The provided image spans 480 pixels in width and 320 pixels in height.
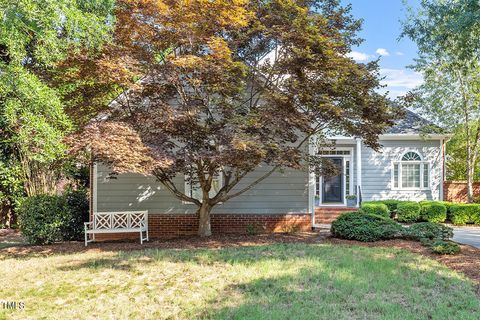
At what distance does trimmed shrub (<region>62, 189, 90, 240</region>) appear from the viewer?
10.5 m

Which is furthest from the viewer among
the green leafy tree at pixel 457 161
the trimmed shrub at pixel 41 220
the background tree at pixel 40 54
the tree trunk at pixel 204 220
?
the green leafy tree at pixel 457 161

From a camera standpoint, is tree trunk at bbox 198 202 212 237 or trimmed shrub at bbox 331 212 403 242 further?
tree trunk at bbox 198 202 212 237

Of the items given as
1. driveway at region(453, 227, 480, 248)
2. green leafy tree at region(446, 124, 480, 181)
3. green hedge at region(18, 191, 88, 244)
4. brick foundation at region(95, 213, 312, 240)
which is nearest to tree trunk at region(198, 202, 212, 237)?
brick foundation at region(95, 213, 312, 240)

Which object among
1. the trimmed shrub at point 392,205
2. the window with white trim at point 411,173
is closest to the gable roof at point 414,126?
the window with white trim at point 411,173

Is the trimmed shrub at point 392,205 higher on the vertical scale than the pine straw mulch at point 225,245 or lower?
higher

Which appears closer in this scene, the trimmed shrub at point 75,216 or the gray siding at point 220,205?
the trimmed shrub at point 75,216

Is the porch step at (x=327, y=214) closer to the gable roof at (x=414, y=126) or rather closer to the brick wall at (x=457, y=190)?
the gable roof at (x=414, y=126)

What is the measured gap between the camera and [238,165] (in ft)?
27.2

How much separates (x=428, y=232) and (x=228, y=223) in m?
5.37

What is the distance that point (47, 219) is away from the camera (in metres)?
9.78

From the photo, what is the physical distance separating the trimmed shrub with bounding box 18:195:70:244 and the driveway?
10.8 metres

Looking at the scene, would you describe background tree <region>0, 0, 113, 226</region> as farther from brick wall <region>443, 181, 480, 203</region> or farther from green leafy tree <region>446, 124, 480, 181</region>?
green leafy tree <region>446, 124, 480, 181</region>

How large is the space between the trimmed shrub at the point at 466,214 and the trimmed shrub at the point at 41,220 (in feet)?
44.5

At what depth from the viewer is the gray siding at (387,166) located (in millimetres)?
16250
